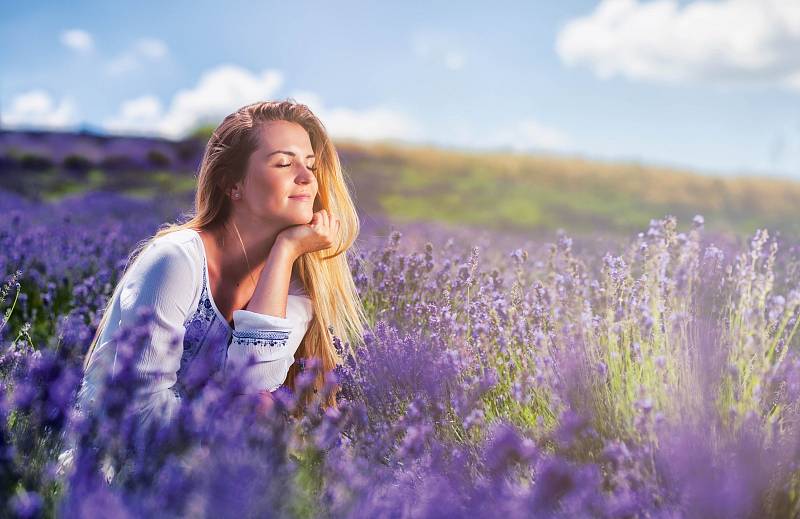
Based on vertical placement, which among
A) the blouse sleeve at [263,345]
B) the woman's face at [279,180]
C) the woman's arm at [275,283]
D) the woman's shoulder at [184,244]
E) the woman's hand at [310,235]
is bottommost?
the blouse sleeve at [263,345]

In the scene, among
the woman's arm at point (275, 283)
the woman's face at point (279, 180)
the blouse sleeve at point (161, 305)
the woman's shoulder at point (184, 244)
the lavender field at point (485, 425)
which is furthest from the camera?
the woman's face at point (279, 180)

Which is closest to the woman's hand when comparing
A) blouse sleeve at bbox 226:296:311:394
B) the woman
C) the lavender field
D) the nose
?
the woman

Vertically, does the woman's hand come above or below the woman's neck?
above

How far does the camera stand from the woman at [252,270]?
6.76ft

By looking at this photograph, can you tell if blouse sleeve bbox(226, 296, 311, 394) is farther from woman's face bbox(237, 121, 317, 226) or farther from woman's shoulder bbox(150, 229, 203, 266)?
woman's face bbox(237, 121, 317, 226)

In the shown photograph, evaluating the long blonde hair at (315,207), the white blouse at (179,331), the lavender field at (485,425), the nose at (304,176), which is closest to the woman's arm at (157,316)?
the white blouse at (179,331)

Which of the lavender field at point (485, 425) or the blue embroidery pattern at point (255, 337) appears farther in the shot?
the blue embroidery pattern at point (255, 337)

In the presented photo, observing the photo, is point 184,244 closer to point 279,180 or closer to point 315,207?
point 279,180

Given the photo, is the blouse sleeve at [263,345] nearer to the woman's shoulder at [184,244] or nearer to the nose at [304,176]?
the woman's shoulder at [184,244]

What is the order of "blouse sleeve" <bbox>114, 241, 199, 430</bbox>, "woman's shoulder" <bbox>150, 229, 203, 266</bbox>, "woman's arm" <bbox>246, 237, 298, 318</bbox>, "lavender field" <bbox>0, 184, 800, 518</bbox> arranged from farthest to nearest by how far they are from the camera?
"woman's arm" <bbox>246, 237, 298, 318</bbox> < "woman's shoulder" <bbox>150, 229, 203, 266</bbox> < "blouse sleeve" <bbox>114, 241, 199, 430</bbox> < "lavender field" <bbox>0, 184, 800, 518</bbox>

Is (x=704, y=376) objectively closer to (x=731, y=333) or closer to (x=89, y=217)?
(x=731, y=333)

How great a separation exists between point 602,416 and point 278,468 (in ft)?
2.87

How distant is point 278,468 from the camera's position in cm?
137

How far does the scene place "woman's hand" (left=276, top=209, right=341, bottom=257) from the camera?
7.62 ft
